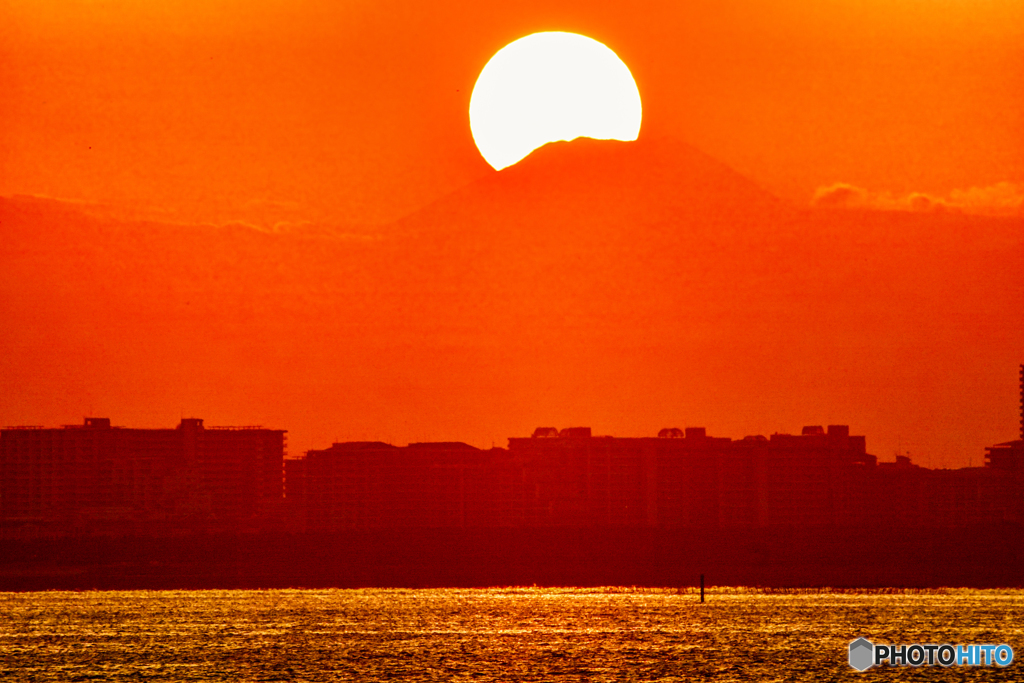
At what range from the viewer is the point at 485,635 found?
10856 centimetres

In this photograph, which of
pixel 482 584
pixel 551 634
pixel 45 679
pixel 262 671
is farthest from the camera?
pixel 482 584

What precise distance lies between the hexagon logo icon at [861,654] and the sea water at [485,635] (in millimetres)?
1095

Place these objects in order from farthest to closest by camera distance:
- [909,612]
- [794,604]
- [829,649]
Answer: [794,604] → [909,612] → [829,649]

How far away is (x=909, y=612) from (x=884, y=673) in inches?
1833

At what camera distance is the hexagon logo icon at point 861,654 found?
293ft

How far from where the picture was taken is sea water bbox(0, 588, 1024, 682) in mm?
83625

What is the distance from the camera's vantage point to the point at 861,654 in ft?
311

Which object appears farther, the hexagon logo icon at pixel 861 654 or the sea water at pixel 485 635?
the hexagon logo icon at pixel 861 654

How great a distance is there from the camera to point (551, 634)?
107 metres

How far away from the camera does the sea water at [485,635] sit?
83625mm

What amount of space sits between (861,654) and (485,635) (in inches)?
1050

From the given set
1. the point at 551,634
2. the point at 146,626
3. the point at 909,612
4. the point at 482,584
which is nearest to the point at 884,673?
the point at 551,634

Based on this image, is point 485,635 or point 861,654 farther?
point 485,635

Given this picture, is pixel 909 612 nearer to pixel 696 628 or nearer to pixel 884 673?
pixel 696 628
